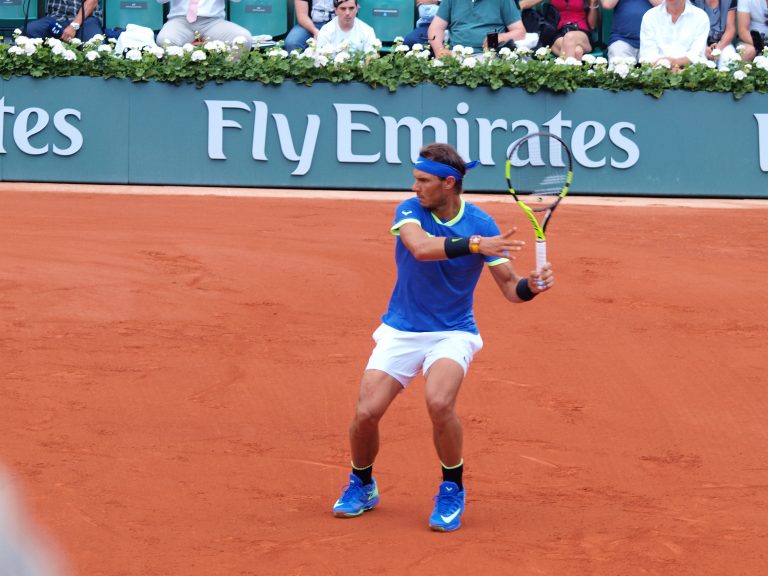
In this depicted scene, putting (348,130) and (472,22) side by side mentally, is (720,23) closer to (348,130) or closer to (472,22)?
(472,22)

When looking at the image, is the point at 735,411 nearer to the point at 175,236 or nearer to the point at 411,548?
the point at 411,548

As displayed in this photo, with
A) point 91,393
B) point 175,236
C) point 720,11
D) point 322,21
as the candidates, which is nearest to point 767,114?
point 720,11

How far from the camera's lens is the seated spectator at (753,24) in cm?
1546

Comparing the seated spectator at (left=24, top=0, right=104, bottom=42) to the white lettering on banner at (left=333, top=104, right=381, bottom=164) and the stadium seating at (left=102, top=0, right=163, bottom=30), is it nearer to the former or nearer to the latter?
the stadium seating at (left=102, top=0, right=163, bottom=30)

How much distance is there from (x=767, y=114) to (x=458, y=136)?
3.51 meters

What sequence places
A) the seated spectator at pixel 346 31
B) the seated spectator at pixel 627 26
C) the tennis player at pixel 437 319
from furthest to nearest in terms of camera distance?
1. the seated spectator at pixel 627 26
2. the seated spectator at pixel 346 31
3. the tennis player at pixel 437 319

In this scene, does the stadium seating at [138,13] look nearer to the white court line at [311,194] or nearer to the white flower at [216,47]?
the white flower at [216,47]

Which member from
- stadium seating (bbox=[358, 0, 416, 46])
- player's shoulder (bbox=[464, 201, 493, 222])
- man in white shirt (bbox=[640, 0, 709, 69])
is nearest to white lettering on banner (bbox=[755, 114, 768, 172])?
man in white shirt (bbox=[640, 0, 709, 69])

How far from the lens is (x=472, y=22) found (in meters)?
14.3

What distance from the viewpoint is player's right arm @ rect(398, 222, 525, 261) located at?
15.8 feet

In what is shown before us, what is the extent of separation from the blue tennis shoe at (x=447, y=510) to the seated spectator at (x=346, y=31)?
9474 millimetres

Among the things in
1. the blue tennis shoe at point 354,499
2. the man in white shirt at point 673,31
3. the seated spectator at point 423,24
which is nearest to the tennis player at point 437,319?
the blue tennis shoe at point 354,499

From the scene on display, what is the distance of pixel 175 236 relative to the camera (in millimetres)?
11094

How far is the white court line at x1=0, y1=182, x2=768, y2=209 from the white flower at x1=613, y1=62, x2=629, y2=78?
4.51ft
